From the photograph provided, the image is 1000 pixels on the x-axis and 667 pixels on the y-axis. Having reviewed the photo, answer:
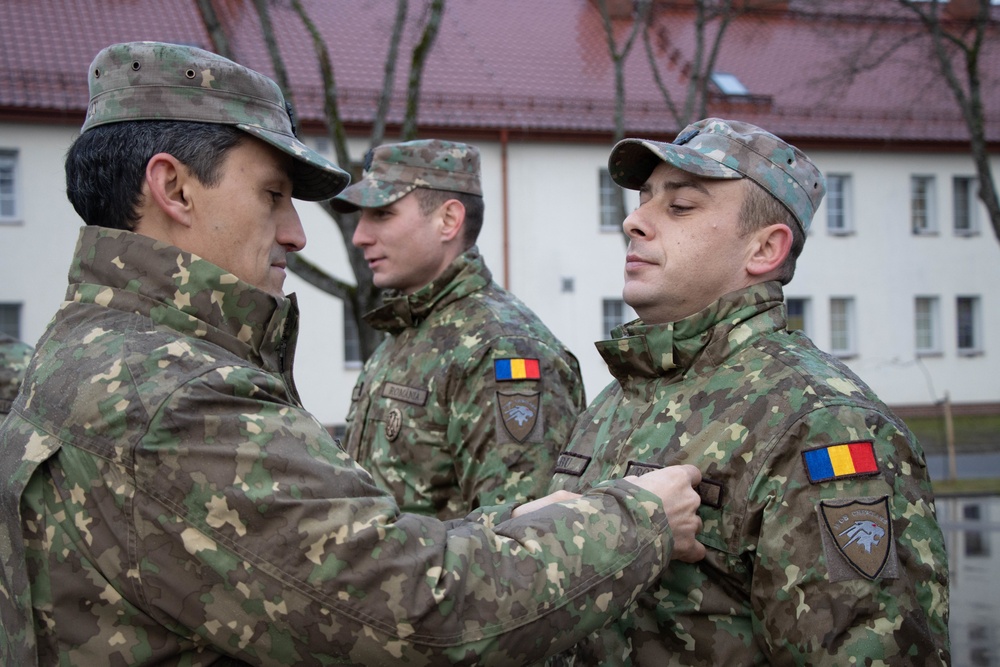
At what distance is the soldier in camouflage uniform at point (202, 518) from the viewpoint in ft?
6.00

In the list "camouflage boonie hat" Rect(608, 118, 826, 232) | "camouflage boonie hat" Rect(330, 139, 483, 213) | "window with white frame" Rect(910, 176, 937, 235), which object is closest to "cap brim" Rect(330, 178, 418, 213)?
"camouflage boonie hat" Rect(330, 139, 483, 213)

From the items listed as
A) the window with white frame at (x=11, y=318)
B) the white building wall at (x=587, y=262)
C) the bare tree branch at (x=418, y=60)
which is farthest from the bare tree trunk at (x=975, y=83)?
the window with white frame at (x=11, y=318)

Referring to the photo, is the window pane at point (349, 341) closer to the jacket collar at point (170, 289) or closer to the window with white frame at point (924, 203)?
the window with white frame at point (924, 203)

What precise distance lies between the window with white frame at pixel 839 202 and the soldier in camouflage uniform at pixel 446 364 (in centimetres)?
1956

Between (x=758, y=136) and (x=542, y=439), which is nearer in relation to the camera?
(x=758, y=136)

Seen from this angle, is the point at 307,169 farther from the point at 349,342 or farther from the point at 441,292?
the point at 349,342

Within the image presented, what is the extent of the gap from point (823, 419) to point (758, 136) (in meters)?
0.86

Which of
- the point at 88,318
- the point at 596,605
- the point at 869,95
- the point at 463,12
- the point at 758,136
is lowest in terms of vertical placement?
the point at 596,605

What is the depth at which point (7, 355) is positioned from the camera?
193 inches

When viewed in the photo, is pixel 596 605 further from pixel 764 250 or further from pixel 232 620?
pixel 764 250

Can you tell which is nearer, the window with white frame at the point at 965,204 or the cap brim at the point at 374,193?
the cap brim at the point at 374,193

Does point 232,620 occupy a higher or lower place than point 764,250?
lower

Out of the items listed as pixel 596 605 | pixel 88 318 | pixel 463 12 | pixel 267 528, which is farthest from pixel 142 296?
pixel 463 12

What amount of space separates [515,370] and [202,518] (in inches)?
94.3
